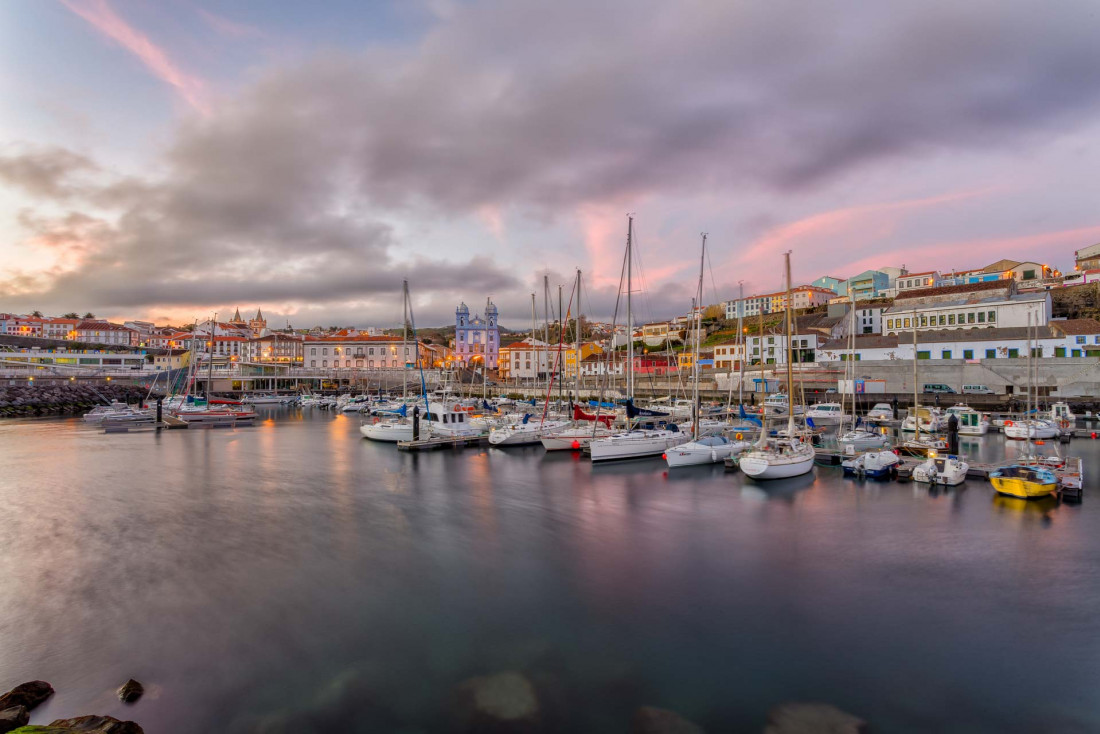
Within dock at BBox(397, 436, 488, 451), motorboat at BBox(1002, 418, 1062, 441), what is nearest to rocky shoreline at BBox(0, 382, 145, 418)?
dock at BBox(397, 436, 488, 451)

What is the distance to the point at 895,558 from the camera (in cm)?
1150

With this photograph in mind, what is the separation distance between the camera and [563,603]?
9414mm

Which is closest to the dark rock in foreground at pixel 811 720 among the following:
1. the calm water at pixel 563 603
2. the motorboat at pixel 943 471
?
the calm water at pixel 563 603

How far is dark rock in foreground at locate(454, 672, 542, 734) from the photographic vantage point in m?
6.17

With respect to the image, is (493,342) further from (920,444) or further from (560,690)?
(560,690)

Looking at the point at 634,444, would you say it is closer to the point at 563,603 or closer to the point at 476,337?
the point at 563,603

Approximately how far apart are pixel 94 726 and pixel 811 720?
755 cm

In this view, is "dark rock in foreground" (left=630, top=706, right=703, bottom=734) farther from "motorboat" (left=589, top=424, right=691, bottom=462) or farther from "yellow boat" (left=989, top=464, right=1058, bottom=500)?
"motorboat" (left=589, top=424, right=691, bottom=462)

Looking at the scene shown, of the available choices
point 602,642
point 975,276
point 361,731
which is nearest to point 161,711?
point 361,731

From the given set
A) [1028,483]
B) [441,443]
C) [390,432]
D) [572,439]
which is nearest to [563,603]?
[1028,483]

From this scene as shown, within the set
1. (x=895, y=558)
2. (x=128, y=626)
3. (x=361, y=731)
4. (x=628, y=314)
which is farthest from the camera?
(x=628, y=314)

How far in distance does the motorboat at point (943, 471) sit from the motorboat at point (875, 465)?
87 cm

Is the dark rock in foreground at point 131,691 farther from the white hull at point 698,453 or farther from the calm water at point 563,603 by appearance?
the white hull at point 698,453

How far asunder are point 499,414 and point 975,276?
66.1 meters
